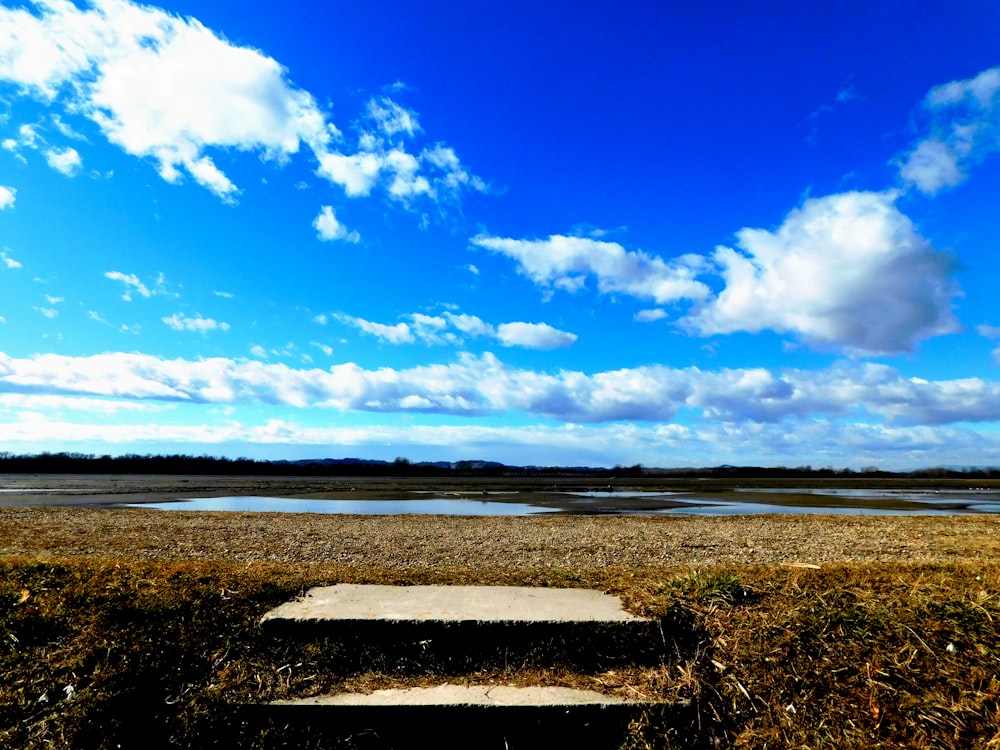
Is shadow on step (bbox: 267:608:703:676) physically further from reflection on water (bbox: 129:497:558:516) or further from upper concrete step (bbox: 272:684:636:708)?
reflection on water (bbox: 129:497:558:516)

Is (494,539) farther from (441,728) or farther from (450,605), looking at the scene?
(441,728)

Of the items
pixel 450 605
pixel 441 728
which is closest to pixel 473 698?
pixel 441 728

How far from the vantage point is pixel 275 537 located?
739 inches

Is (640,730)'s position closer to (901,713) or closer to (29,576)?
(901,713)

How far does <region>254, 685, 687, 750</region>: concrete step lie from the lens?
12.8ft

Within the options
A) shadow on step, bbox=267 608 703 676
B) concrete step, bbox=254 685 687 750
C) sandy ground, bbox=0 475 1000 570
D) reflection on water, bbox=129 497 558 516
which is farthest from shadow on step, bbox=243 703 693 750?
reflection on water, bbox=129 497 558 516

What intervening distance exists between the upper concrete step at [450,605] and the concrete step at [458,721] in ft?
2.61

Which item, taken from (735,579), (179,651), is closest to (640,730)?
(735,579)

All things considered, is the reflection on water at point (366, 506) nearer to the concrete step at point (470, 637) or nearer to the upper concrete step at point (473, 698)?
the concrete step at point (470, 637)

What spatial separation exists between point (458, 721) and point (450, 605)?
1.29 m

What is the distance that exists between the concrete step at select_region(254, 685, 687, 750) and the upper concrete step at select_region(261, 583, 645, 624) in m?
0.79

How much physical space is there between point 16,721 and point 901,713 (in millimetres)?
5707

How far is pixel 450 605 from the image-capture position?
5.18 metres

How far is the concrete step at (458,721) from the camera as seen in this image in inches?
153
